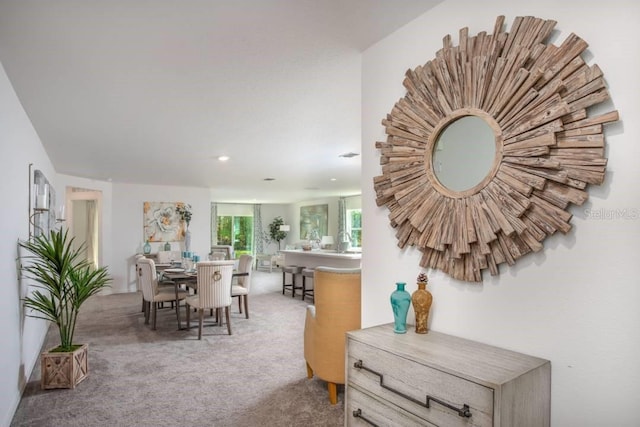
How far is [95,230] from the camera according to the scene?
8.37 metres

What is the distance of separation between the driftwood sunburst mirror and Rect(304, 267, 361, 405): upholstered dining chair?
94 cm

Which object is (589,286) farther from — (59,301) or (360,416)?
(59,301)

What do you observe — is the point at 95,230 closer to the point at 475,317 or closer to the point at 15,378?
the point at 15,378

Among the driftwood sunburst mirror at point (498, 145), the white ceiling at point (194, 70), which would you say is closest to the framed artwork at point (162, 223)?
the white ceiling at point (194, 70)

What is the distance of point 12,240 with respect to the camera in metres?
2.75

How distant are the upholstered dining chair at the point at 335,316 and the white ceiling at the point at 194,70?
143cm

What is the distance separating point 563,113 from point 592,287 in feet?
2.02

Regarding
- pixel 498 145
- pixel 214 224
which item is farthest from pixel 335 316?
pixel 214 224

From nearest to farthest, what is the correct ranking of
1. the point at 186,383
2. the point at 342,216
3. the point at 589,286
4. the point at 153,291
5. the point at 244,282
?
the point at 589,286, the point at 186,383, the point at 153,291, the point at 244,282, the point at 342,216

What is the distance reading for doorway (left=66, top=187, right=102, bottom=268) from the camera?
25.8 feet

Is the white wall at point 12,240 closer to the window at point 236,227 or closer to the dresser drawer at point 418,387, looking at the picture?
the dresser drawer at point 418,387

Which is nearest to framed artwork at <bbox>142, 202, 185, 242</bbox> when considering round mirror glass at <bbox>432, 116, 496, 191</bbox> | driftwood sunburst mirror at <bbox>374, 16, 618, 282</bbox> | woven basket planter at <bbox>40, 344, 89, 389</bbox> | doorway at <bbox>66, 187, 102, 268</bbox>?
doorway at <bbox>66, 187, 102, 268</bbox>

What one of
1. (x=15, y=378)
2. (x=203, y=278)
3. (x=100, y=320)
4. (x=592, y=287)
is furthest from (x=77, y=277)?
(x=592, y=287)

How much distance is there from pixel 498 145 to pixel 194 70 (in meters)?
1.93
